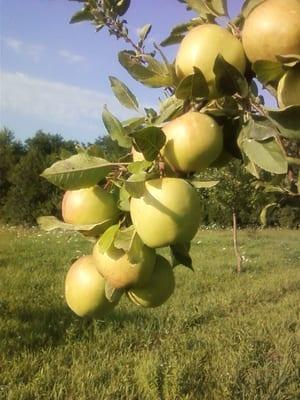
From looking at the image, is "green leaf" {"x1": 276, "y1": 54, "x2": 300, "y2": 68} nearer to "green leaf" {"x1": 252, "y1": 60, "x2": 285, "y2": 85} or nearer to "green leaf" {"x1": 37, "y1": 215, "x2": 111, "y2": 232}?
"green leaf" {"x1": 252, "y1": 60, "x2": 285, "y2": 85}

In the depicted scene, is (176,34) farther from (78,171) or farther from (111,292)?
(111,292)

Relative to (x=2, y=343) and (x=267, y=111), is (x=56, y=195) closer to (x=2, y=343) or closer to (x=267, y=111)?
(x=2, y=343)

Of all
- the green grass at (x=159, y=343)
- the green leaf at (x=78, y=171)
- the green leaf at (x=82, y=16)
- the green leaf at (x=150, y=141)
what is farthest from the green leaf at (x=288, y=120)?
the green grass at (x=159, y=343)

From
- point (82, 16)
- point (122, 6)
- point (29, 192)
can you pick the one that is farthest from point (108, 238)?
point (29, 192)

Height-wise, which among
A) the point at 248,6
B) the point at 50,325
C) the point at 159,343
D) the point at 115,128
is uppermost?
the point at 248,6

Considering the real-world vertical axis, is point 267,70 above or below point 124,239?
above

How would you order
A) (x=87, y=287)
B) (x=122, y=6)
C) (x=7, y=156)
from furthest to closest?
(x=7, y=156), (x=122, y=6), (x=87, y=287)

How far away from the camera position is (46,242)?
35.8 ft

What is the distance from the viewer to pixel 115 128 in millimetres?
670

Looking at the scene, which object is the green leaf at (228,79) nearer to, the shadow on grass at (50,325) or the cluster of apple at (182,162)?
the cluster of apple at (182,162)

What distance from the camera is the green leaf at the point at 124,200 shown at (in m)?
0.65

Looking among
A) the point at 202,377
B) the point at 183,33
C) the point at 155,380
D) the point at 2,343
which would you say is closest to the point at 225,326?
the point at 202,377

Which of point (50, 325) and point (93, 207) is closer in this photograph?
point (93, 207)

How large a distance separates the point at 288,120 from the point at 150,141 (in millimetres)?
142
